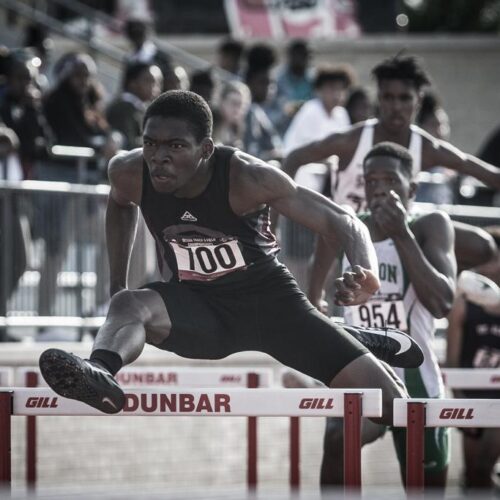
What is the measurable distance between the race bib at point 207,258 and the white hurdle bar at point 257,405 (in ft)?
2.59

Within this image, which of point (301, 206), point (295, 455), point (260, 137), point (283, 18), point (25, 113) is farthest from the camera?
point (283, 18)

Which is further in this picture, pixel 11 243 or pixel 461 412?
pixel 11 243

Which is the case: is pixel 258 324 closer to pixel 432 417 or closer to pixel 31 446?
pixel 432 417

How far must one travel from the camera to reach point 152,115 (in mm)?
7086

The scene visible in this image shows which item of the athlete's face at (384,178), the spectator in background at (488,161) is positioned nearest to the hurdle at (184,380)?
the athlete's face at (384,178)

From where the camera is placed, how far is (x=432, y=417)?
6.68 metres

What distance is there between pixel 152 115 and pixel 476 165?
10.6ft

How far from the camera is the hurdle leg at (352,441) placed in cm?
660

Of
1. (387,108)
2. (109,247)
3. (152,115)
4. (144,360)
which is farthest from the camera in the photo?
(144,360)

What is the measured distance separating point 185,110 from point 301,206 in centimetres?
70

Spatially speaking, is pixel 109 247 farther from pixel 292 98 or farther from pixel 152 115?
pixel 292 98

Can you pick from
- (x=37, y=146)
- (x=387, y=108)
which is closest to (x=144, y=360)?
(x=37, y=146)

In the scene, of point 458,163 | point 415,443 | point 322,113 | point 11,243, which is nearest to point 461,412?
point 415,443

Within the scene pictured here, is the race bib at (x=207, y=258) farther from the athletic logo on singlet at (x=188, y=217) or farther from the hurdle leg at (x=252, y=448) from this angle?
the hurdle leg at (x=252, y=448)
